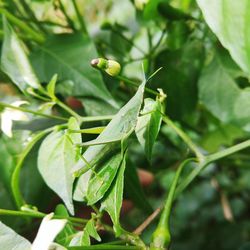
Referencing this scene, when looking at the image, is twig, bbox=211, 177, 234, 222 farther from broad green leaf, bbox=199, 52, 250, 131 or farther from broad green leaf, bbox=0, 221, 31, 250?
broad green leaf, bbox=0, 221, 31, 250

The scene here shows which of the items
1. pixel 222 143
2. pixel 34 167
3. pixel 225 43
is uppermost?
pixel 225 43

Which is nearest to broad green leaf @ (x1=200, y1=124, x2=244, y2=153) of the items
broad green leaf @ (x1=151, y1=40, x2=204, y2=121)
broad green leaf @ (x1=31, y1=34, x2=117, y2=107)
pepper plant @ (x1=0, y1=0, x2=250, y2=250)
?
pepper plant @ (x1=0, y1=0, x2=250, y2=250)

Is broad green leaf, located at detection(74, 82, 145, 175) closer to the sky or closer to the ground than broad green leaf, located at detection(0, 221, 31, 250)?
closer to the sky

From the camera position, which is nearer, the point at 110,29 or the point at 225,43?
the point at 225,43

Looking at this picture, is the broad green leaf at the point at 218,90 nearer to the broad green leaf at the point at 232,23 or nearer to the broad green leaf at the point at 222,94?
the broad green leaf at the point at 222,94

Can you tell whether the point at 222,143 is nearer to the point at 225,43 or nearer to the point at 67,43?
the point at 67,43

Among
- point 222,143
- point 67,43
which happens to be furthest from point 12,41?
point 222,143

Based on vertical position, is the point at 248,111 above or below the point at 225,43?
below

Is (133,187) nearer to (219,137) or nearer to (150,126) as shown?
(150,126)
